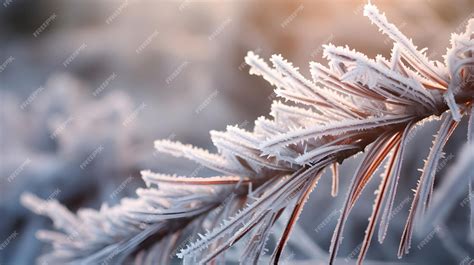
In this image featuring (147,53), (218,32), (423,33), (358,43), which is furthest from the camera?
(147,53)

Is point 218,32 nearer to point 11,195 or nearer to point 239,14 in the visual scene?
point 239,14

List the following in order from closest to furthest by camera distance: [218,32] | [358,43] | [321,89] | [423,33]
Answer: [321,89], [423,33], [358,43], [218,32]

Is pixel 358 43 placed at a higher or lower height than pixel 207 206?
higher

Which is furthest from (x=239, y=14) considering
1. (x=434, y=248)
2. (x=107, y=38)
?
(x=434, y=248)

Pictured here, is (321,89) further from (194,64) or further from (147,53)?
(147,53)

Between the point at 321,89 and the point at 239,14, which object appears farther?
the point at 239,14

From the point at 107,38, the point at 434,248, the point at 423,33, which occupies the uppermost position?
the point at 107,38

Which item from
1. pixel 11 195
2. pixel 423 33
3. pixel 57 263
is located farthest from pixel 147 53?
pixel 57 263
